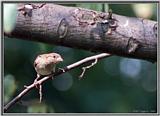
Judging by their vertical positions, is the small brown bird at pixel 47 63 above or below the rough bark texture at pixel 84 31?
below

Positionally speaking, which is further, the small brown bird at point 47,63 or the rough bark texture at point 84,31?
the small brown bird at point 47,63

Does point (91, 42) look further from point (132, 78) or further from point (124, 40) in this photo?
point (132, 78)

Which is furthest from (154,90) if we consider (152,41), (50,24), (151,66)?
(50,24)

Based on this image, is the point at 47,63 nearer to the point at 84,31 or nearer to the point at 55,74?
the point at 55,74

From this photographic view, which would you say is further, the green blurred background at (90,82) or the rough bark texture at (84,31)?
the green blurred background at (90,82)
